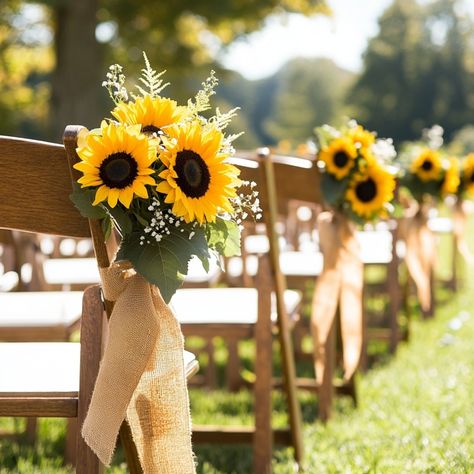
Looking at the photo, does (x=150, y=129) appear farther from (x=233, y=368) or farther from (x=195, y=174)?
(x=233, y=368)

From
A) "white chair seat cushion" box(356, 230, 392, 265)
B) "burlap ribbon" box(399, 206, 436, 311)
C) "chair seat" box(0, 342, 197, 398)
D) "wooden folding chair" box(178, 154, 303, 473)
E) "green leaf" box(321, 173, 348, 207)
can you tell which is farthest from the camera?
"burlap ribbon" box(399, 206, 436, 311)

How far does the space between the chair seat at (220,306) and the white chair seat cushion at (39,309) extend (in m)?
0.35

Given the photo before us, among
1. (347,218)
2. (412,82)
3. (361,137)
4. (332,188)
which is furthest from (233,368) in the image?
(412,82)

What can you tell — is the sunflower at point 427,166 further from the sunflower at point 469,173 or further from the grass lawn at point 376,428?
the grass lawn at point 376,428

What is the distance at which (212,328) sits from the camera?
2838mm

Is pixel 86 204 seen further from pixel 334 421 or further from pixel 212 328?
pixel 334 421

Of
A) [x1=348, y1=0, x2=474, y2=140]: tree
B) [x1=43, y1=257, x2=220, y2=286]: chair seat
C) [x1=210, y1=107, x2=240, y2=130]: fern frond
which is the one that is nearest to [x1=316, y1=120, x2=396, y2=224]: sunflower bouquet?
[x1=43, y1=257, x2=220, y2=286]: chair seat

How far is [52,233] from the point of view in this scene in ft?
5.90

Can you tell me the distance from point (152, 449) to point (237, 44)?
19.2 meters

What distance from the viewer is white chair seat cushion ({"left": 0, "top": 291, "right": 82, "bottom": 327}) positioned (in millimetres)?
2898

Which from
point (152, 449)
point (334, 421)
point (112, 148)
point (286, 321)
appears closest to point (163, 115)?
point (112, 148)

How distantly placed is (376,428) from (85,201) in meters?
2.23

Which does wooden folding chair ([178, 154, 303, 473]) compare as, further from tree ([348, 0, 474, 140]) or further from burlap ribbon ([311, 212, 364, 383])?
tree ([348, 0, 474, 140])

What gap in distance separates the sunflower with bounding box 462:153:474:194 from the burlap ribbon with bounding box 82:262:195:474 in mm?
4398
